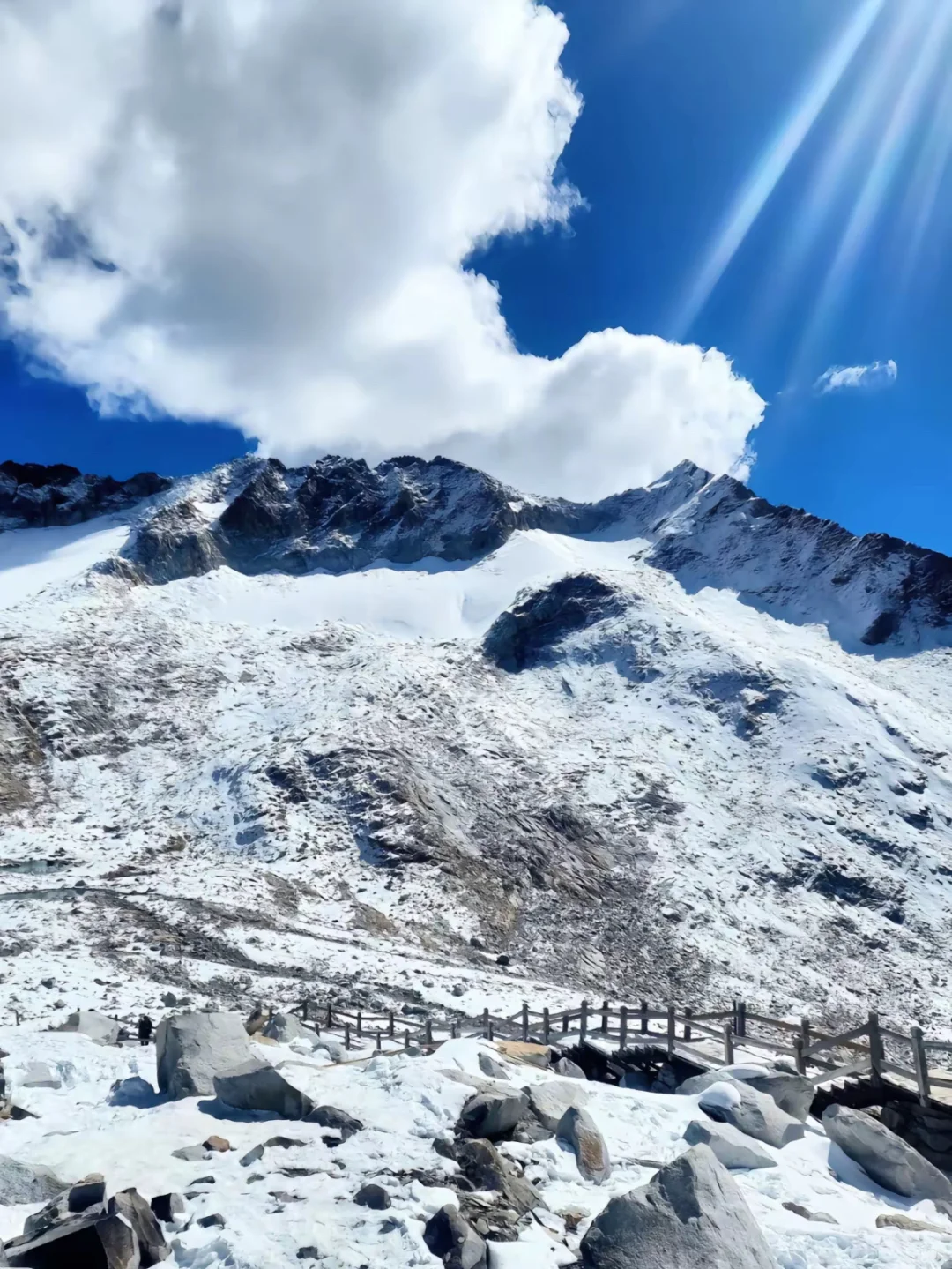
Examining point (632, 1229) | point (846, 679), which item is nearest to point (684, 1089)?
point (632, 1229)

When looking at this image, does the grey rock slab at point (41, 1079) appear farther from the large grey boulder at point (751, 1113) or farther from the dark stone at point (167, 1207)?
the large grey boulder at point (751, 1113)

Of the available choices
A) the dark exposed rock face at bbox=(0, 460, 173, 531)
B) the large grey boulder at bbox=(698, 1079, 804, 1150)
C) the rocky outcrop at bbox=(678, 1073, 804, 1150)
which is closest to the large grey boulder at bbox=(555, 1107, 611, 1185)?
the large grey boulder at bbox=(698, 1079, 804, 1150)

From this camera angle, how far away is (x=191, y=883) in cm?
3859

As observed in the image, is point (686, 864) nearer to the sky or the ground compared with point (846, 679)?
nearer to the ground

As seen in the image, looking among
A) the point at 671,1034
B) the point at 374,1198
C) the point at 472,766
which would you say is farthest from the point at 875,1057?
the point at 472,766

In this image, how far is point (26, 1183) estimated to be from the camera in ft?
25.8

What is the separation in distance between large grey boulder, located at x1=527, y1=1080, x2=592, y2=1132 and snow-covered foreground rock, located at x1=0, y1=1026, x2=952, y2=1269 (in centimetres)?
29

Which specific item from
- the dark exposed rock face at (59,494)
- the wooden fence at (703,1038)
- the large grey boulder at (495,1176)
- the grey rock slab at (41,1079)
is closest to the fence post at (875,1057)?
the wooden fence at (703,1038)

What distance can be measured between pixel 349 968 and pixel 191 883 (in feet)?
38.4

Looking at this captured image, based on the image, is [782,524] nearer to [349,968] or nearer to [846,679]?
[846,679]

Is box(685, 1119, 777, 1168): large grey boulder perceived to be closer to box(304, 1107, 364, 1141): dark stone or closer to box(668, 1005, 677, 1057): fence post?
box(304, 1107, 364, 1141): dark stone

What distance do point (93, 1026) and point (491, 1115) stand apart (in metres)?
12.2

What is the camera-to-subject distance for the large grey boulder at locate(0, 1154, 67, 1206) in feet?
25.4

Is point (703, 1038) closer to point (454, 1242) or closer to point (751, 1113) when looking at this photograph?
point (751, 1113)
